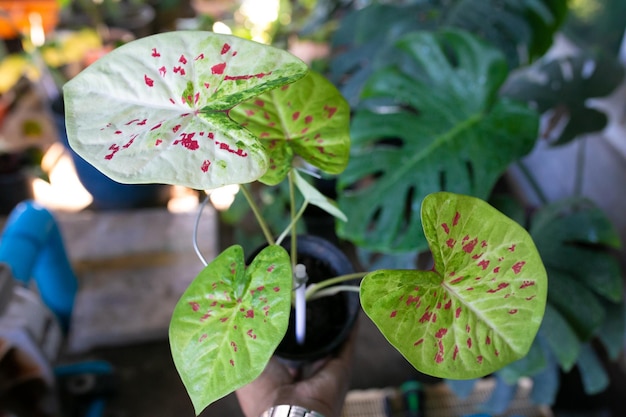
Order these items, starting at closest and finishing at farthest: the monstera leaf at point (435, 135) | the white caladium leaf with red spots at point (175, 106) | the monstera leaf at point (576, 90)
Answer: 1. the white caladium leaf with red spots at point (175, 106)
2. the monstera leaf at point (435, 135)
3. the monstera leaf at point (576, 90)

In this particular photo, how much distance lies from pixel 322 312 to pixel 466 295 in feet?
0.93

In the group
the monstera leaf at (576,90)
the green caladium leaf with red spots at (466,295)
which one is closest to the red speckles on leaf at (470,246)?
the green caladium leaf with red spots at (466,295)

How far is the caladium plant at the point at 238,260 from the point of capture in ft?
1.36

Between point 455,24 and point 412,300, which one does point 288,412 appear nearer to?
point 412,300

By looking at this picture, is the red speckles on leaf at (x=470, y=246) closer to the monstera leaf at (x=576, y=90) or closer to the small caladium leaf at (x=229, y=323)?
the small caladium leaf at (x=229, y=323)

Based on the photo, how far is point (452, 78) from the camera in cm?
97

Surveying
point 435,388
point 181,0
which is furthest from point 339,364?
point 181,0

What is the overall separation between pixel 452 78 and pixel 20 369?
3.75 ft

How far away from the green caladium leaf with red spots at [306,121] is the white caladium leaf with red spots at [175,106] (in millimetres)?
147

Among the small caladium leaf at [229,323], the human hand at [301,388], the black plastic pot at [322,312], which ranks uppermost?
the small caladium leaf at [229,323]

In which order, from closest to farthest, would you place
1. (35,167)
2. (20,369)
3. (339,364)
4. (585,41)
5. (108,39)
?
1. (339,364)
2. (20,369)
3. (585,41)
4. (35,167)
5. (108,39)

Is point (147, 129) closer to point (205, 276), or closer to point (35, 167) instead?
point (205, 276)

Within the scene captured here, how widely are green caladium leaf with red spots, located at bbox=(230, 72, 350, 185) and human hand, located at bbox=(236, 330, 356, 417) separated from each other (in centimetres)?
29

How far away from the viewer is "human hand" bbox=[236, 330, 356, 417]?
0.61 m
